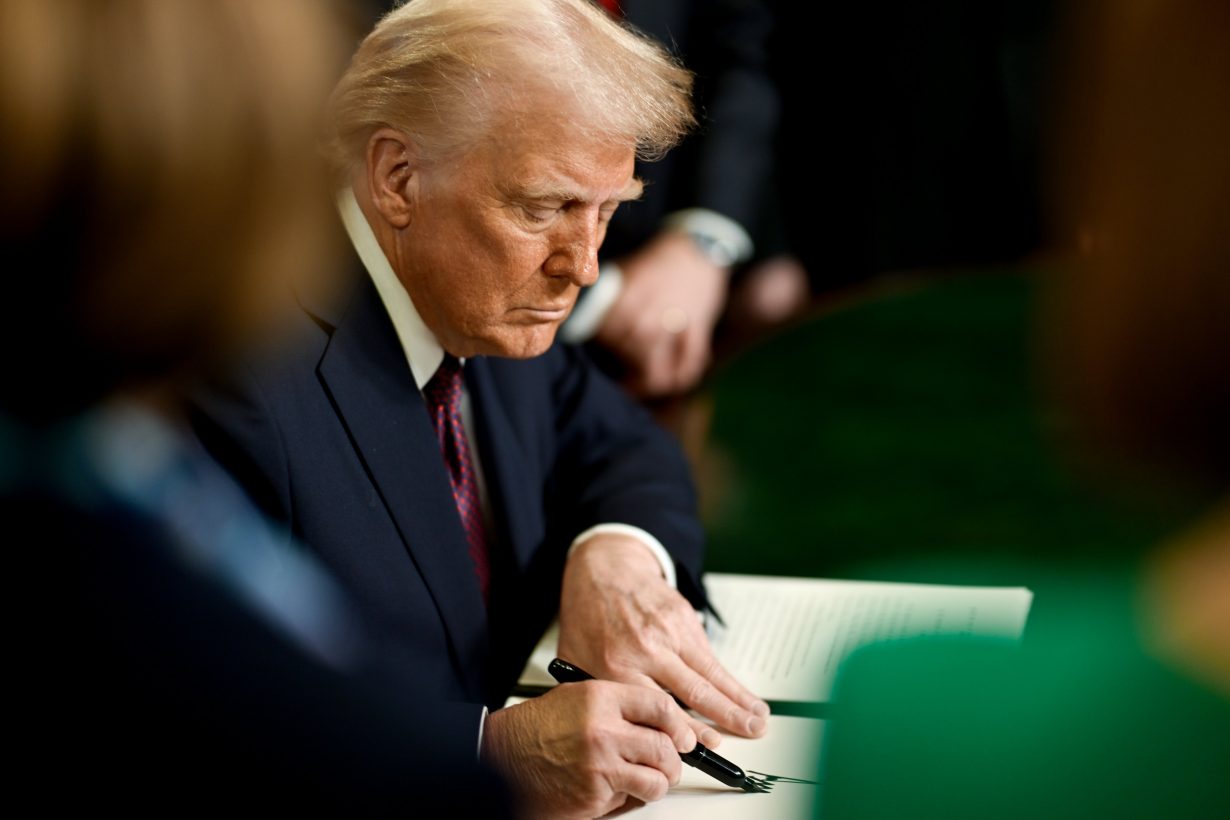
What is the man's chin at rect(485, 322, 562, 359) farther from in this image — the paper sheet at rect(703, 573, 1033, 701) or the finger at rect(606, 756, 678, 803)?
the finger at rect(606, 756, 678, 803)

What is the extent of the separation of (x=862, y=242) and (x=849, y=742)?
10.1 ft

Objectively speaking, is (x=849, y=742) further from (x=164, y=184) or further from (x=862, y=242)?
(x=862, y=242)

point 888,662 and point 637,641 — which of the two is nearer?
point 888,662

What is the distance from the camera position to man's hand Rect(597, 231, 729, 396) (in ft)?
8.76

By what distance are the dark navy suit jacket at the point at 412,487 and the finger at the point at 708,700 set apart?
243 millimetres

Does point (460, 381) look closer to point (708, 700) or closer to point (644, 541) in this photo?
point (644, 541)

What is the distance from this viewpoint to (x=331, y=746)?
3.44 ft

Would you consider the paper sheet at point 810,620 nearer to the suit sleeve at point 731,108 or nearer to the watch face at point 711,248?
the watch face at point 711,248

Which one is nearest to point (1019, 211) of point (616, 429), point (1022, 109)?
point (1022, 109)

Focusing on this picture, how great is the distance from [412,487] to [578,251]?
1.20 ft

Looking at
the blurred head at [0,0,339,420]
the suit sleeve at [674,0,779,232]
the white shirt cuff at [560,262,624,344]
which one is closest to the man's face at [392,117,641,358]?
the blurred head at [0,0,339,420]

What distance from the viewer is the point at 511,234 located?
1646mm

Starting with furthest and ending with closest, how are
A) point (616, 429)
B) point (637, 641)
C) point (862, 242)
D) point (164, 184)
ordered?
point (862, 242), point (616, 429), point (637, 641), point (164, 184)

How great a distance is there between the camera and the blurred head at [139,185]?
2.70 ft
